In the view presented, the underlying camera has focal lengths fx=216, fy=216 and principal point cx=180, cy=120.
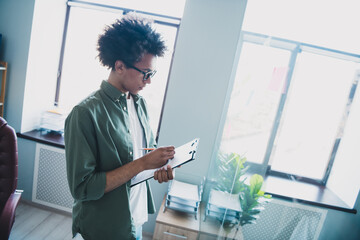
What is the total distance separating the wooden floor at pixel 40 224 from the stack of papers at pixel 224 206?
40.2 inches

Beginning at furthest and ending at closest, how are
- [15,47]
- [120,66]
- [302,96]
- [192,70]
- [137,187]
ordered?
[15,47] < [192,70] < [137,187] < [120,66] < [302,96]

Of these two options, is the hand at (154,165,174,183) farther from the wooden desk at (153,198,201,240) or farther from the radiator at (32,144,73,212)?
the radiator at (32,144,73,212)

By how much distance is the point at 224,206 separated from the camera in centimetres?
115

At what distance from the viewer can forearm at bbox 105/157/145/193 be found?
0.81 meters

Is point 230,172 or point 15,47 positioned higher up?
point 15,47

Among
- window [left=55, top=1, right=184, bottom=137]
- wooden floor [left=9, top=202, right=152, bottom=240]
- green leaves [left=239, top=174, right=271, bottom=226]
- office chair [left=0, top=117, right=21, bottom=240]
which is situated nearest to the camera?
green leaves [left=239, top=174, right=271, bottom=226]

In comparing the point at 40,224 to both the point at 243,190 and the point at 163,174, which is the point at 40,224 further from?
the point at 243,190

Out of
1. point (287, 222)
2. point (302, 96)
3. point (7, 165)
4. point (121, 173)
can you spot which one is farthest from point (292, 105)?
point (7, 165)

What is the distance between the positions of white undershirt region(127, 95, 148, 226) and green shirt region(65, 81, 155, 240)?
0.06m

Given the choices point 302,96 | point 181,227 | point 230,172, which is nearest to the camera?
point 302,96

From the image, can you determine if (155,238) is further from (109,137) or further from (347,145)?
(347,145)

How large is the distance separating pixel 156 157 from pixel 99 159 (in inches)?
8.8

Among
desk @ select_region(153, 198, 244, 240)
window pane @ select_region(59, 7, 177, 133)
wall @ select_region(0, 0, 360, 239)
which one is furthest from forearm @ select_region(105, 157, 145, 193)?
window pane @ select_region(59, 7, 177, 133)

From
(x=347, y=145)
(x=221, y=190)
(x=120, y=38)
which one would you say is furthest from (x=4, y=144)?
(x=347, y=145)
